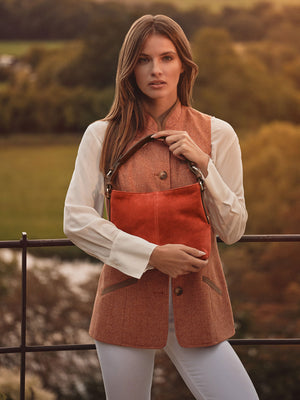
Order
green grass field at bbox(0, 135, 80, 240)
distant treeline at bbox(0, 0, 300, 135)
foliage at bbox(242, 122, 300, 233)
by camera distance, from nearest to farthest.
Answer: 1. foliage at bbox(242, 122, 300, 233)
2. distant treeline at bbox(0, 0, 300, 135)
3. green grass field at bbox(0, 135, 80, 240)

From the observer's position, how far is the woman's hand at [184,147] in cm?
135

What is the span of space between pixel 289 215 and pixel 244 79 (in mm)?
5906

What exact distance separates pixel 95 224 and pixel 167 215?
0.51ft

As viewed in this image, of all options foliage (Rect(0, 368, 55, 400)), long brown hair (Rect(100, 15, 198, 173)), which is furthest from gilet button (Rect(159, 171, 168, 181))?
foliage (Rect(0, 368, 55, 400))

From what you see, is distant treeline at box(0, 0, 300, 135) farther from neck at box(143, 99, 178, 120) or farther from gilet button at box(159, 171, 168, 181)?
gilet button at box(159, 171, 168, 181)

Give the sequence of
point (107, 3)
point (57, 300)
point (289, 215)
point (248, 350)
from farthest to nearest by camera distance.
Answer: point (107, 3) → point (289, 215) → point (57, 300) → point (248, 350)

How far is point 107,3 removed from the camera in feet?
72.5

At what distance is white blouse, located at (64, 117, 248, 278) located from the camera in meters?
1.34

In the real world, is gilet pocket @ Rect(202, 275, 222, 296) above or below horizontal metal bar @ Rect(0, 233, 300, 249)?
below

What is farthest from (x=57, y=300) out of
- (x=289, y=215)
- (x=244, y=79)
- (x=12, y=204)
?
(x=244, y=79)

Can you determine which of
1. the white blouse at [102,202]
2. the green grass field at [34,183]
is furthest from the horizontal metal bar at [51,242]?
the green grass field at [34,183]

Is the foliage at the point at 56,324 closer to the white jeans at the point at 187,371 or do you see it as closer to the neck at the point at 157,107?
the white jeans at the point at 187,371

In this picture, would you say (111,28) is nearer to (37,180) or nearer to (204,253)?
(37,180)

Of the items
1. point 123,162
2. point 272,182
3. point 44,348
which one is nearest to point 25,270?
point 44,348
